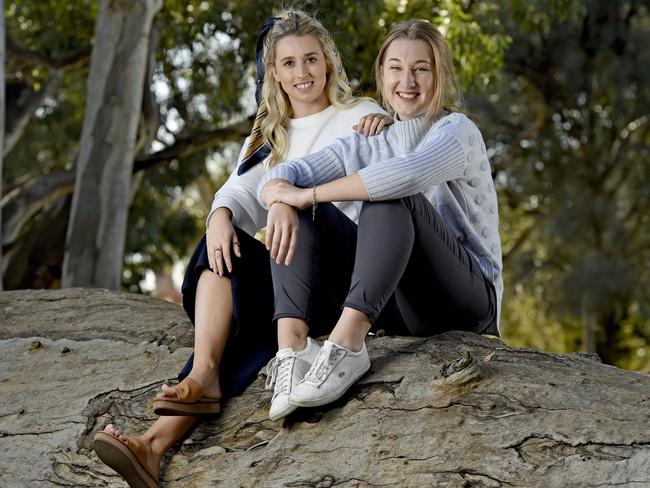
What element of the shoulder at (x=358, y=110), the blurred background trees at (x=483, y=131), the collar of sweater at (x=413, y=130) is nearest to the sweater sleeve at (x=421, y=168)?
A: the collar of sweater at (x=413, y=130)

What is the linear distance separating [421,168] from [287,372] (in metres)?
0.72

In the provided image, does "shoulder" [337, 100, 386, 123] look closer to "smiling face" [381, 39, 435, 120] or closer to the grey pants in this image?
"smiling face" [381, 39, 435, 120]

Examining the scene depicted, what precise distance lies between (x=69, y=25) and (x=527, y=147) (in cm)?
666

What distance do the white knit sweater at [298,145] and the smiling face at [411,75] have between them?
0.99 ft

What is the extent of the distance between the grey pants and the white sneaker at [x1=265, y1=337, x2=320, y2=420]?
117mm

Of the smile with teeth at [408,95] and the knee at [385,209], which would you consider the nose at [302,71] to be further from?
the knee at [385,209]

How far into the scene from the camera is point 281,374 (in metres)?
3.18

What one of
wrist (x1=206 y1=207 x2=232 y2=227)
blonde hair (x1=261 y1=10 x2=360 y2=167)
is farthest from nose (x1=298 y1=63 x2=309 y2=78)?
wrist (x1=206 y1=207 x2=232 y2=227)

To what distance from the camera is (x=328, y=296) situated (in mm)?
3621

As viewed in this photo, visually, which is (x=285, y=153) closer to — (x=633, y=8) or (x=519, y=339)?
(x=633, y=8)

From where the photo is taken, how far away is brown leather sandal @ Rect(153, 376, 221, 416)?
3227 millimetres

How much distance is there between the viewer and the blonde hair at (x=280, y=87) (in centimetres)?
394

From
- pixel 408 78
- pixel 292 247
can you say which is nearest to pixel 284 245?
pixel 292 247

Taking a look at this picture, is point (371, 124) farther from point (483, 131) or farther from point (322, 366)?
point (483, 131)
